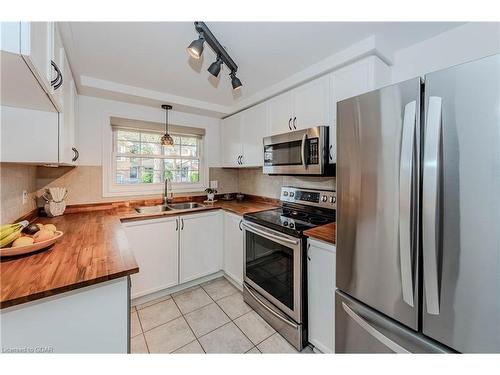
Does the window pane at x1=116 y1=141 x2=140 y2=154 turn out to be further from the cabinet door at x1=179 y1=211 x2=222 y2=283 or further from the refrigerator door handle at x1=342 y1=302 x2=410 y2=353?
the refrigerator door handle at x1=342 y1=302 x2=410 y2=353

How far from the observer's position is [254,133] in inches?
101

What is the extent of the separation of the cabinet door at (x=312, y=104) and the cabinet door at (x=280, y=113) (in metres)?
0.07

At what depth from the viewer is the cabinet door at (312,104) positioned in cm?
177

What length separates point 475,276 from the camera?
29.9 inches

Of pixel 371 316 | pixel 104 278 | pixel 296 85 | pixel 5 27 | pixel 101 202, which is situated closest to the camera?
pixel 5 27

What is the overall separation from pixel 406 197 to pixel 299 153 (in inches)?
42.5

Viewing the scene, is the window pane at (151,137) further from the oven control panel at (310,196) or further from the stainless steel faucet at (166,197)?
the oven control panel at (310,196)

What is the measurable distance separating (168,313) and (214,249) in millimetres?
805

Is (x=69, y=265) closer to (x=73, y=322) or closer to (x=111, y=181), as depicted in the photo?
(x=73, y=322)

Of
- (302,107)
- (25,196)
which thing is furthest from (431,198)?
(25,196)

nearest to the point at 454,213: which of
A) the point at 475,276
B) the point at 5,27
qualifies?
the point at 475,276

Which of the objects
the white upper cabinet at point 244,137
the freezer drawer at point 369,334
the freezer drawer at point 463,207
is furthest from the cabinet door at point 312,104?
the freezer drawer at point 369,334

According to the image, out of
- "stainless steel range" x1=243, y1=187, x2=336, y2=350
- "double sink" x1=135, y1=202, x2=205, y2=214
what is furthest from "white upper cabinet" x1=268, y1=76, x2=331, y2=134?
"double sink" x1=135, y1=202, x2=205, y2=214
